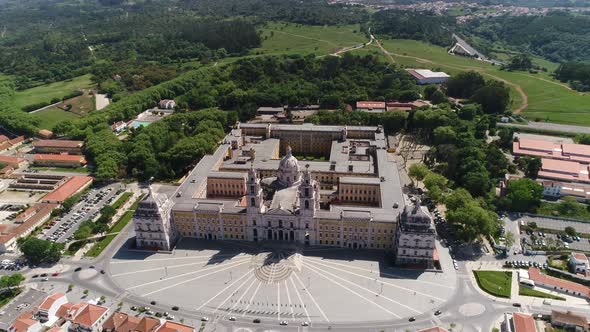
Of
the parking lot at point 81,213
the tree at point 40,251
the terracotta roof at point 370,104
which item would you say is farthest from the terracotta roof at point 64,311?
the terracotta roof at point 370,104

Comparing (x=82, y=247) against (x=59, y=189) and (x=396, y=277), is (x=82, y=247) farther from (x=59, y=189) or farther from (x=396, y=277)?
(x=396, y=277)

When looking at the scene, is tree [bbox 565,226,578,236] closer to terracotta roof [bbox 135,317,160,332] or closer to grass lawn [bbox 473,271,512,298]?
grass lawn [bbox 473,271,512,298]

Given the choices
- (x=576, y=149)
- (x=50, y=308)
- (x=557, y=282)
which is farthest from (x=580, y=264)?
(x=50, y=308)

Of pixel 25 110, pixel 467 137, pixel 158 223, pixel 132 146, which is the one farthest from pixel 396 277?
pixel 25 110

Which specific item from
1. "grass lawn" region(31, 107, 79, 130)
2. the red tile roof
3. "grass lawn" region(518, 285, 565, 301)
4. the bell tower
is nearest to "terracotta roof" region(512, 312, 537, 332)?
"grass lawn" region(518, 285, 565, 301)

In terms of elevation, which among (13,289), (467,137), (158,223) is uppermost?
(467,137)

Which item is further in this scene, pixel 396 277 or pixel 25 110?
pixel 25 110

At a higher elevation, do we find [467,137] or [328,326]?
[467,137]

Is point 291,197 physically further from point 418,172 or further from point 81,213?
point 81,213
